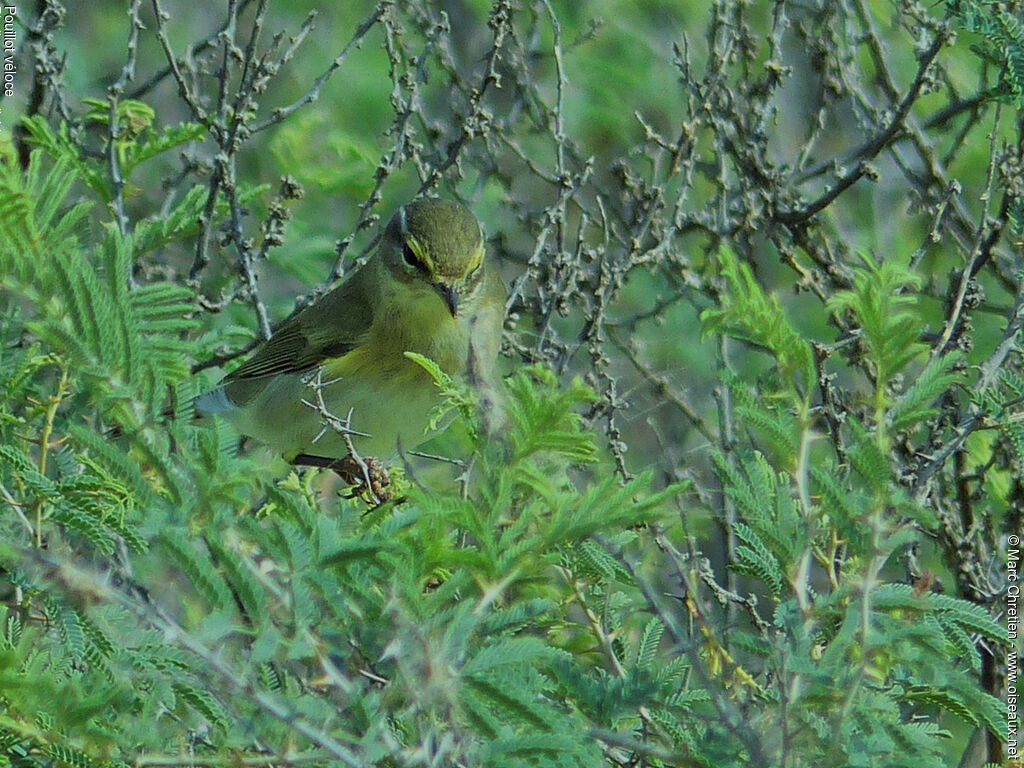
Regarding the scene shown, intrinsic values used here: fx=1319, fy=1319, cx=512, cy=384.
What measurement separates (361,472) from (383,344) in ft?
4.87

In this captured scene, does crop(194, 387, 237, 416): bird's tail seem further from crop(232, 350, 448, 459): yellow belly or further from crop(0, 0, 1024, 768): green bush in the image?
crop(0, 0, 1024, 768): green bush

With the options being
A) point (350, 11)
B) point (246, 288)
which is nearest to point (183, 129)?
point (246, 288)

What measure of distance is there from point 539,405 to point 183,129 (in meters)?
2.84

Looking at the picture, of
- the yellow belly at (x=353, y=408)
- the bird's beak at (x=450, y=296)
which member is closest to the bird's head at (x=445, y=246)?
the bird's beak at (x=450, y=296)

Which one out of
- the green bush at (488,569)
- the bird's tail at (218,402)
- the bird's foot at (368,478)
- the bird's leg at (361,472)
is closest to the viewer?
the green bush at (488,569)

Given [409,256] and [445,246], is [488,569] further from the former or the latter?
[409,256]

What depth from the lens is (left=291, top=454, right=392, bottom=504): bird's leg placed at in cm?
336

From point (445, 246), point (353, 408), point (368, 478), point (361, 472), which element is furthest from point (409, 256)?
point (368, 478)

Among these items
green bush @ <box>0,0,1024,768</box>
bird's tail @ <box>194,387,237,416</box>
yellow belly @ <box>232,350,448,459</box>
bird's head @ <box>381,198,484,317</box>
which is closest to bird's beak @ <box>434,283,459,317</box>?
bird's head @ <box>381,198,484,317</box>

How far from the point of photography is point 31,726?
83.9 inches

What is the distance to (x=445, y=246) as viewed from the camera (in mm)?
A: 4801

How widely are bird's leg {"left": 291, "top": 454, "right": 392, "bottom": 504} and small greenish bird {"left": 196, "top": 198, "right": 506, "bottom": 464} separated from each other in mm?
34

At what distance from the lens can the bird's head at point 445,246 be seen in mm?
4805

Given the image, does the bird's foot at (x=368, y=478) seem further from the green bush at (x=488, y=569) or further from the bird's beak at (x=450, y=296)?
the bird's beak at (x=450, y=296)
